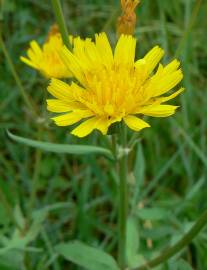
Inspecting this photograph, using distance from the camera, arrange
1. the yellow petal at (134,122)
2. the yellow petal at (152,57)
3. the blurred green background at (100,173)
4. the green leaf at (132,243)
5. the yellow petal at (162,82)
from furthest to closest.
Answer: the blurred green background at (100,173)
the green leaf at (132,243)
the yellow petal at (152,57)
the yellow petal at (162,82)
the yellow petal at (134,122)

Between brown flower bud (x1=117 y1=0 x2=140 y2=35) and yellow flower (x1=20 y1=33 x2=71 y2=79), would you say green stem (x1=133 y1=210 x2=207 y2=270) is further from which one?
yellow flower (x1=20 y1=33 x2=71 y2=79)

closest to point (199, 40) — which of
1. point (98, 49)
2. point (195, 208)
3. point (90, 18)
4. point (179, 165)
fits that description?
point (90, 18)

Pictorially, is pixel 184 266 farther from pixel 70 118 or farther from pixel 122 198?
pixel 70 118

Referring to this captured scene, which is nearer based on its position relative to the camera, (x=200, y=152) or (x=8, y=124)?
(x=200, y=152)

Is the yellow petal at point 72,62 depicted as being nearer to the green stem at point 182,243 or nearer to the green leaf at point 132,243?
the green stem at point 182,243

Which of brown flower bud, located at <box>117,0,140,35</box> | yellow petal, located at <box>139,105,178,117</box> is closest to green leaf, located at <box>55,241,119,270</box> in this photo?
yellow petal, located at <box>139,105,178,117</box>

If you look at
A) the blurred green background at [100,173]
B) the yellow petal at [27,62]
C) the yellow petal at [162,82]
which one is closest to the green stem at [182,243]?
the blurred green background at [100,173]

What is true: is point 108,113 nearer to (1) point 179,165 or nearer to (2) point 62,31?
(2) point 62,31
